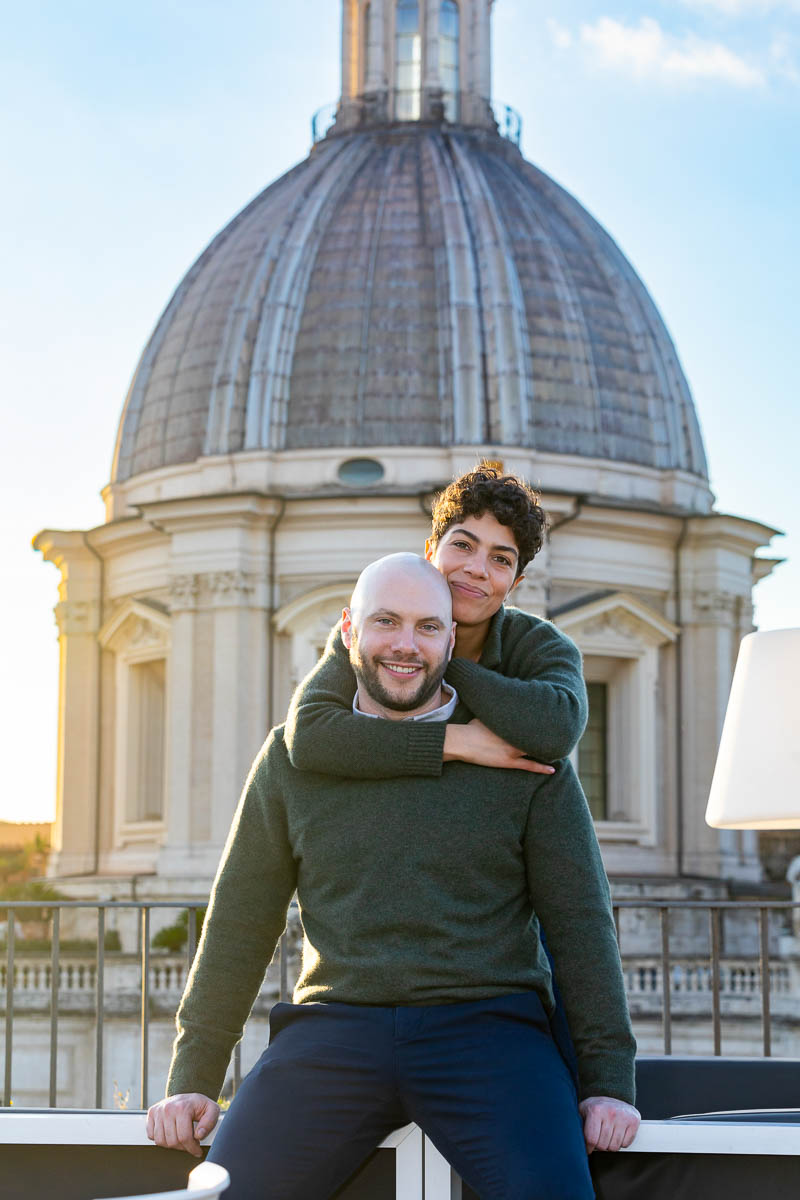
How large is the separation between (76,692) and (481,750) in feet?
80.5

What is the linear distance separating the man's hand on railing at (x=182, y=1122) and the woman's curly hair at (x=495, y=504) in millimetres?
1338

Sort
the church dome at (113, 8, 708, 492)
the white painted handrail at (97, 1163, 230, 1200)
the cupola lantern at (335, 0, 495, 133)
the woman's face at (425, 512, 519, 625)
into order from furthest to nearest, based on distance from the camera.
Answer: the cupola lantern at (335, 0, 495, 133) → the church dome at (113, 8, 708, 492) → the woman's face at (425, 512, 519, 625) → the white painted handrail at (97, 1163, 230, 1200)

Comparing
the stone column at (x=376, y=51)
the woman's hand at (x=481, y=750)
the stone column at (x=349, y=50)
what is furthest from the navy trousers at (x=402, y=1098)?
the stone column at (x=349, y=50)

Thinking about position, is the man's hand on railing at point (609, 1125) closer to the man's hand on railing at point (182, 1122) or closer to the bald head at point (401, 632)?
the man's hand on railing at point (182, 1122)

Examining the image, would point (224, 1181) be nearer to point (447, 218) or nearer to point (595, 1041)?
point (595, 1041)

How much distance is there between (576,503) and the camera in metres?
25.1

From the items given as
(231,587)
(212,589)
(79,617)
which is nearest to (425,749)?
(231,587)

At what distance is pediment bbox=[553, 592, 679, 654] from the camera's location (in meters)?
25.3

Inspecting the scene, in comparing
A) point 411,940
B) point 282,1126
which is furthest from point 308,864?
point 282,1126

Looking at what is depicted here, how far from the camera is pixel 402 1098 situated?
3.42 metres

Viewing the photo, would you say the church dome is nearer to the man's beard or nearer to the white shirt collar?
the white shirt collar

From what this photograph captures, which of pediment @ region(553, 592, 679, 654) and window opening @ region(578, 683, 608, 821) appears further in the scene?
window opening @ region(578, 683, 608, 821)

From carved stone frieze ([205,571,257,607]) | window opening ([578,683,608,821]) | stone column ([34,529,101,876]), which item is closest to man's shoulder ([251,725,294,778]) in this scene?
carved stone frieze ([205,571,257,607])

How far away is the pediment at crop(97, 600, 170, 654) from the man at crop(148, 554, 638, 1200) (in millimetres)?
22251
